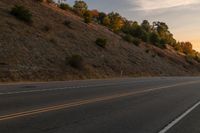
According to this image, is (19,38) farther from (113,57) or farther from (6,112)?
(6,112)

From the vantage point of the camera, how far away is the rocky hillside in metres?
36.2

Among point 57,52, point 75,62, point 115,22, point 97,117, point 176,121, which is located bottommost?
point 75,62

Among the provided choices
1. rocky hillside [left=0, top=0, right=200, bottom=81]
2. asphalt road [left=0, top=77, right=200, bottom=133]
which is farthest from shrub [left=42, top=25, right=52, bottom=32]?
asphalt road [left=0, top=77, right=200, bottom=133]

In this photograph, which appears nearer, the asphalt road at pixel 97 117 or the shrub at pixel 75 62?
the asphalt road at pixel 97 117

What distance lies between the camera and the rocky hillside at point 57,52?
36.2 meters

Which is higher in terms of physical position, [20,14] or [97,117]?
[20,14]

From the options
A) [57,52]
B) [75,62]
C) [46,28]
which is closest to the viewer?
[75,62]

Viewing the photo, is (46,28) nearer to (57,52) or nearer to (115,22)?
(57,52)

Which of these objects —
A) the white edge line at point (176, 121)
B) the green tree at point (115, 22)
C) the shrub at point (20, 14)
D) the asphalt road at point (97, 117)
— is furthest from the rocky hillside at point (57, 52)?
the green tree at point (115, 22)

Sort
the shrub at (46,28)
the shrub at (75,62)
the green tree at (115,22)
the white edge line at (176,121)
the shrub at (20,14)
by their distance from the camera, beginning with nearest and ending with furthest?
the white edge line at (176,121)
the shrub at (75,62)
the shrub at (20,14)
the shrub at (46,28)
the green tree at (115,22)

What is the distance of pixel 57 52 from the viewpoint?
145 feet

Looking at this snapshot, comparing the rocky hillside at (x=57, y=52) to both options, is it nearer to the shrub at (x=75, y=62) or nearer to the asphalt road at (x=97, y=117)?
the shrub at (x=75, y=62)

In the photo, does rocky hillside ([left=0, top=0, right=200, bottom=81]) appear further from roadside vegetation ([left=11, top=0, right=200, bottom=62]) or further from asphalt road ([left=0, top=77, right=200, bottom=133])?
asphalt road ([left=0, top=77, right=200, bottom=133])

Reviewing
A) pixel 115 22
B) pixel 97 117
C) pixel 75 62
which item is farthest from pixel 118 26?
pixel 97 117
